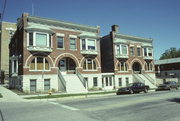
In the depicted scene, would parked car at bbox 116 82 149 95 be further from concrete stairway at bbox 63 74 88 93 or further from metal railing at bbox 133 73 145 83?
metal railing at bbox 133 73 145 83

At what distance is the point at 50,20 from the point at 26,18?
3865 millimetres

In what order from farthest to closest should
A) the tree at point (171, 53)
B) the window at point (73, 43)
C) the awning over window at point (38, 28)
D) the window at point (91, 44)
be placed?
the tree at point (171, 53)
the window at point (91, 44)
the window at point (73, 43)
the awning over window at point (38, 28)

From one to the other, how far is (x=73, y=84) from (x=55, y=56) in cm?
562

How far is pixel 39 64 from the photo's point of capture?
27469mm

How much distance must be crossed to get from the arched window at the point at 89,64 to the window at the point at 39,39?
776 centimetres

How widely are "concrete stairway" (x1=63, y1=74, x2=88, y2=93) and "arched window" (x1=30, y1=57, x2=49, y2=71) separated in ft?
12.6

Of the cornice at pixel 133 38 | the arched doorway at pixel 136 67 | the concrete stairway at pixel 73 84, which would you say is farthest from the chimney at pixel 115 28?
the concrete stairway at pixel 73 84

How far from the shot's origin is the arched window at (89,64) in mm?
32344

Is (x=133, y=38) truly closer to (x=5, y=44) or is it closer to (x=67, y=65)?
(x=67, y=65)

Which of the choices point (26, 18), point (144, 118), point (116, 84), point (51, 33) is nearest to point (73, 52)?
point (51, 33)

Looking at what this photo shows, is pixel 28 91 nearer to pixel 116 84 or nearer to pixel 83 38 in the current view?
pixel 83 38

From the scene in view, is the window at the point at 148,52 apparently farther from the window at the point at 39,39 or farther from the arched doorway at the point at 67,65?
the window at the point at 39,39

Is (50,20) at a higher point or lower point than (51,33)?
higher

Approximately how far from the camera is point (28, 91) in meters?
25.6
